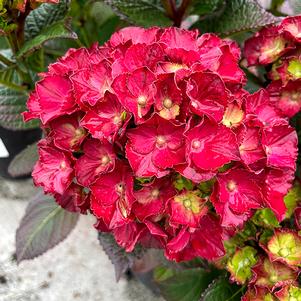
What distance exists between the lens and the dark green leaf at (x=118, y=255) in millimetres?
865

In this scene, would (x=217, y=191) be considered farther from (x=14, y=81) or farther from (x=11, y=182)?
(x=11, y=182)

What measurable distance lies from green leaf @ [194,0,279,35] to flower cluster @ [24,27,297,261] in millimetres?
127

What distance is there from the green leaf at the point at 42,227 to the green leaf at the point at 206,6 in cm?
40

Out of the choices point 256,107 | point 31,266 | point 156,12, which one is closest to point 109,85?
point 256,107

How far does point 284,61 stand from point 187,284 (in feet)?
1.25

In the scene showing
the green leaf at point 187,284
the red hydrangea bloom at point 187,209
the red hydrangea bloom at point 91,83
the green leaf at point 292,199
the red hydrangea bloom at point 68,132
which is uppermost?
the red hydrangea bloom at point 91,83

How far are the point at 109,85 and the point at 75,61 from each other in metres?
0.08

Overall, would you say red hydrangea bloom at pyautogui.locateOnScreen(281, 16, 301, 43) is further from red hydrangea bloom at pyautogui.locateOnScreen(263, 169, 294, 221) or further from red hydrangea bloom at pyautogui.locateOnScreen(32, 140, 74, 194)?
red hydrangea bloom at pyautogui.locateOnScreen(32, 140, 74, 194)

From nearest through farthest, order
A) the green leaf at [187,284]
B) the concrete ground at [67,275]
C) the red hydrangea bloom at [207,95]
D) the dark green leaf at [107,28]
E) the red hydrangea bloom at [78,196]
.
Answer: the red hydrangea bloom at [207,95]
the red hydrangea bloom at [78,196]
the green leaf at [187,284]
the dark green leaf at [107,28]
the concrete ground at [67,275]

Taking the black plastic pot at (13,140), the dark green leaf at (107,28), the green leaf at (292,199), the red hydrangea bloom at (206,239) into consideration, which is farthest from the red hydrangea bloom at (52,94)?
the black plastic pot at (13,140)

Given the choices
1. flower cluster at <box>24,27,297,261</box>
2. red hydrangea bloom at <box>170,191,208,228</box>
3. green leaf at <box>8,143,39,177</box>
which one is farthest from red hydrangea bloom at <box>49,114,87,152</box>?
green leaf at <box>8,143,39,177</box>

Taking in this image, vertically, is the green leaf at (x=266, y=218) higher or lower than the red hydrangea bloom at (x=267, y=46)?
lower

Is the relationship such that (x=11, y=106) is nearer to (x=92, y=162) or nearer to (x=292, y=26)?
(x=92, y=162)

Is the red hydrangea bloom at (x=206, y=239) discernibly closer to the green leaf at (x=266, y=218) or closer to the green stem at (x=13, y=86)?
the green leaf at (x=266, y=218)
